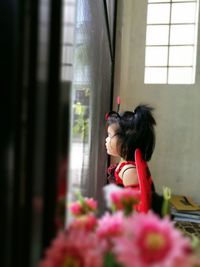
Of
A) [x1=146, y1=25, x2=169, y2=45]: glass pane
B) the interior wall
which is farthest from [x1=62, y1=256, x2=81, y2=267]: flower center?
[x1=146, y1=25, x2=169, y2=45]: glass pane

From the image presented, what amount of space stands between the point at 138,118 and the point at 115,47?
61.0 inches

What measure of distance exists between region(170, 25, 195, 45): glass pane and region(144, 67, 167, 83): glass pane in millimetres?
279

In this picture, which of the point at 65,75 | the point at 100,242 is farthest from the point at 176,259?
the point at 65,75

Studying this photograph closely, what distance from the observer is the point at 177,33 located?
8.11 feet

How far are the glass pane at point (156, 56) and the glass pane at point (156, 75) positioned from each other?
6cm

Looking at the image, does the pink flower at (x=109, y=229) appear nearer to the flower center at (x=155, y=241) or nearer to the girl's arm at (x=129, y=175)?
the flower center at (x=155, y=241)

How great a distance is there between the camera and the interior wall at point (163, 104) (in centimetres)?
237

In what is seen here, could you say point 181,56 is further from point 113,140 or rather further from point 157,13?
point 113,140

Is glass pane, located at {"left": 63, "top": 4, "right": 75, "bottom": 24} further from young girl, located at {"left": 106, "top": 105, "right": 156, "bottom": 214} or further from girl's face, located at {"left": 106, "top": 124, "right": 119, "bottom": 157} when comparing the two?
girl's face, located at {"left": 106, "top": 124, "right": 119, "bottom": 157}

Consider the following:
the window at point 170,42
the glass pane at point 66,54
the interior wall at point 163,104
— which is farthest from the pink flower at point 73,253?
the window at point 170,42

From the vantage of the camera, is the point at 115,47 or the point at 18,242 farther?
the point at 115,47

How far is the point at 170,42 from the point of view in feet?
8.18

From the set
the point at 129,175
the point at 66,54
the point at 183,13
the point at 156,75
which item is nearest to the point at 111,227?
the point at 66,54

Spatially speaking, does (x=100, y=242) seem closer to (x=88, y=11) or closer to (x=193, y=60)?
(x=88, y=11)
